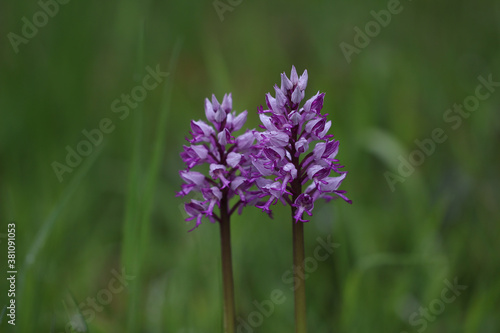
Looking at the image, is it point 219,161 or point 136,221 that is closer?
point 219,161

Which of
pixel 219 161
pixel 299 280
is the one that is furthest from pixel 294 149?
pixel 299 280

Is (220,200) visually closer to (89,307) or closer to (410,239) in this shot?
(89,307)

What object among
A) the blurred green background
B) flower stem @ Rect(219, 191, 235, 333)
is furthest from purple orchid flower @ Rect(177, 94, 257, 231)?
the blurred green background

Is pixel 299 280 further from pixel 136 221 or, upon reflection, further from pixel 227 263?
pixel 136 221

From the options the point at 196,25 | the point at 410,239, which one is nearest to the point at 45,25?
the point at 196,25

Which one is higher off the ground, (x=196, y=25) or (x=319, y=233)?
(x=196, y=25)

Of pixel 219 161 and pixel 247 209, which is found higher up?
pixel 247 209

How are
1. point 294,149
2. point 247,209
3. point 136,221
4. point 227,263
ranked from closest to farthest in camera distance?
point 294,149, point 227,263, point 136,221, point 247,209

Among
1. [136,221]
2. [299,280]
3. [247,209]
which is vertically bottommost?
[299,280]
